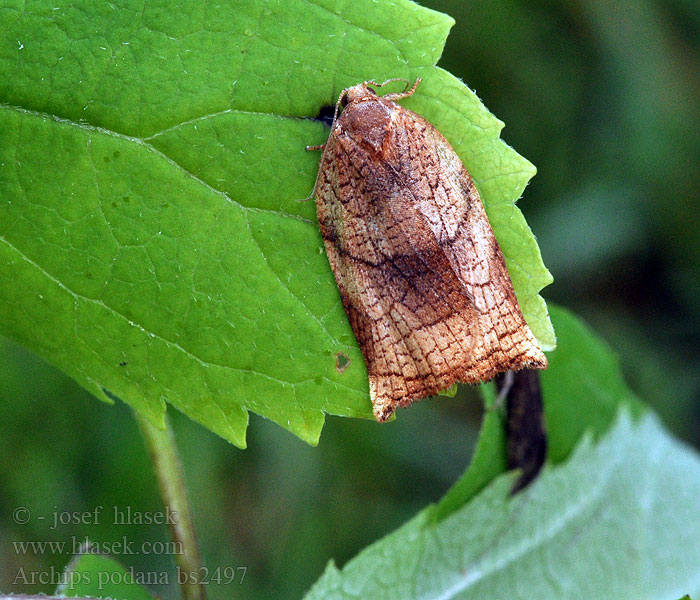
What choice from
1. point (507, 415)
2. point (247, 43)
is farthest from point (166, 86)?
point (507, 415)

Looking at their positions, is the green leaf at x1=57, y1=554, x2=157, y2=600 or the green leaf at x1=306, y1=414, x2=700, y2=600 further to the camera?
the green leaf at x1=306, y1=414, x2=700, y2=600

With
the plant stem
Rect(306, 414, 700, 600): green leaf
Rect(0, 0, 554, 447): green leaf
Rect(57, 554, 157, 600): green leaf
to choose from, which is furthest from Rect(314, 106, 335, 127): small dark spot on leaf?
Rect(57, 554, 157, 600): green leaf

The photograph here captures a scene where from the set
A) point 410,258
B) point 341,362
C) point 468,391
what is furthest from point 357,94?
point 468,391

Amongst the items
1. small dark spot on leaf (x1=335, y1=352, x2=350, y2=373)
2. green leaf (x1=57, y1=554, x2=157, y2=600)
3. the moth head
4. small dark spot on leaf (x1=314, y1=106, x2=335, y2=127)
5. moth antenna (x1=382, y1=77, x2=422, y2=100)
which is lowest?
green leaf (x1=57, y1=554, x2=157, y2=600)

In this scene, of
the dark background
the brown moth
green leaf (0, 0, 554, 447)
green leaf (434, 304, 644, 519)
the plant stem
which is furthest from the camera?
the dark background

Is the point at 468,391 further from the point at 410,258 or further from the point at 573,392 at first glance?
the point at 410,258

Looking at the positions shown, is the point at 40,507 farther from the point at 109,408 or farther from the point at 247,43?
the point at 247,43

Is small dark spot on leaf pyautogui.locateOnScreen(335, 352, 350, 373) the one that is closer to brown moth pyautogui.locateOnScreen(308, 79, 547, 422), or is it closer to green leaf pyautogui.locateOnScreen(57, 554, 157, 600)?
brown moth pyautogui.locateOnScreen(308, 79, 547, 422)
